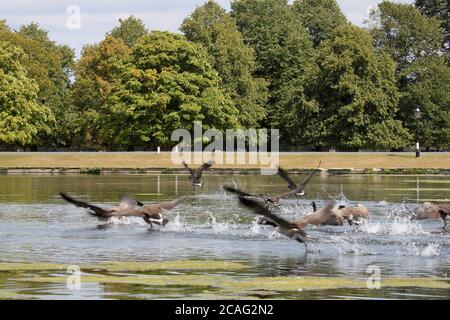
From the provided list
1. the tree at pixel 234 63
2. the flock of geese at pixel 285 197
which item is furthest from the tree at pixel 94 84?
the flock of geese at pixel 285 197

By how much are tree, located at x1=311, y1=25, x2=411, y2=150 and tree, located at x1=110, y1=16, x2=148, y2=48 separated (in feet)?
103

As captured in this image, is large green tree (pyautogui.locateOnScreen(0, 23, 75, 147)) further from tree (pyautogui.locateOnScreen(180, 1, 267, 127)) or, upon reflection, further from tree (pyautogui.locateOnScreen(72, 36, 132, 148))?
tree (pyautogui.locateOnScreen(180, 1, 267, 127))

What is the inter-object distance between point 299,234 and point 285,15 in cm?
9649

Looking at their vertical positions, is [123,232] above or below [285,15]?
below

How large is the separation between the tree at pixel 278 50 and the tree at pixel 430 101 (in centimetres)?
1060

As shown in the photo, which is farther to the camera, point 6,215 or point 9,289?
point 6,215

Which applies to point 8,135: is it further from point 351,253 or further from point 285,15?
point 351,253

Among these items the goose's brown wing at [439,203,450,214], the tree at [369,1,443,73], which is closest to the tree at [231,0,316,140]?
the tree at [369,1,443,73]

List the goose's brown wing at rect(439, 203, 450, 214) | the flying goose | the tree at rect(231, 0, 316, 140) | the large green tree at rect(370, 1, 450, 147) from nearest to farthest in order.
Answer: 1. the goose's brown wing at rect(439, 203, 450, 214)
2. the flying goose
3. the large green tree at rect(370, 1, 450, 147)
4. the tree at rect(231, 0, 316, 140)

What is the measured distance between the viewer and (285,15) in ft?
388

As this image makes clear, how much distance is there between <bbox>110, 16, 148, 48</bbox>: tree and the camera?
12631 cm

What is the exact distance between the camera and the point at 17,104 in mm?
99250
